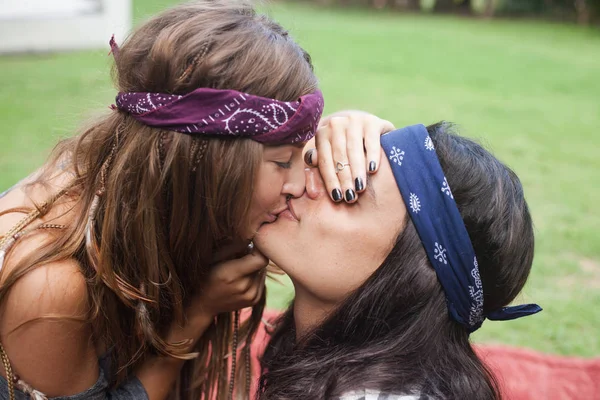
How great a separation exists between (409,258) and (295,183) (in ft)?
1.61

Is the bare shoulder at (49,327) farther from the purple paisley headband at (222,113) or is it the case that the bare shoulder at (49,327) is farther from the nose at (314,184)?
the nose at (314,184)

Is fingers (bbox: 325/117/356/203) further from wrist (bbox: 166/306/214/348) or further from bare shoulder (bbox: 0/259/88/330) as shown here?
bare shoulder (bbox: 0/259/88/330)

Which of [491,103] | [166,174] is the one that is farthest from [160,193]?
[491,103]

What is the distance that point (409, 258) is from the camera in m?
2.48

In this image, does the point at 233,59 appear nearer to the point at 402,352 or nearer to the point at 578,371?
the point at 402,352

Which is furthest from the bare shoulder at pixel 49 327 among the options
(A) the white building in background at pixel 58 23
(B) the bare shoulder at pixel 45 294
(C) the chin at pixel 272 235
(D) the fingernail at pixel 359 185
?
(A) the white building in background at pixel 58 23

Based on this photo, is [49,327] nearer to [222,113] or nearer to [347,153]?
[222,113]

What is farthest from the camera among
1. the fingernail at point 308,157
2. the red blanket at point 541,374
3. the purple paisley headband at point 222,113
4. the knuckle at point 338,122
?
the red blanket at point 541,374

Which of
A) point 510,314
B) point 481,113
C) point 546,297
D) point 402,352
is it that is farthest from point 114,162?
point 481,113

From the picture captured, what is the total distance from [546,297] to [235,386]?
328 centimetres

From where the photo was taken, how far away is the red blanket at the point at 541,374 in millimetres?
4086

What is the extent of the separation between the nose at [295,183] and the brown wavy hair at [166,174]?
0.55 ft

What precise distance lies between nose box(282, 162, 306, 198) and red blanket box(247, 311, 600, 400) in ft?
5.33

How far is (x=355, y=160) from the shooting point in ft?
8.29
